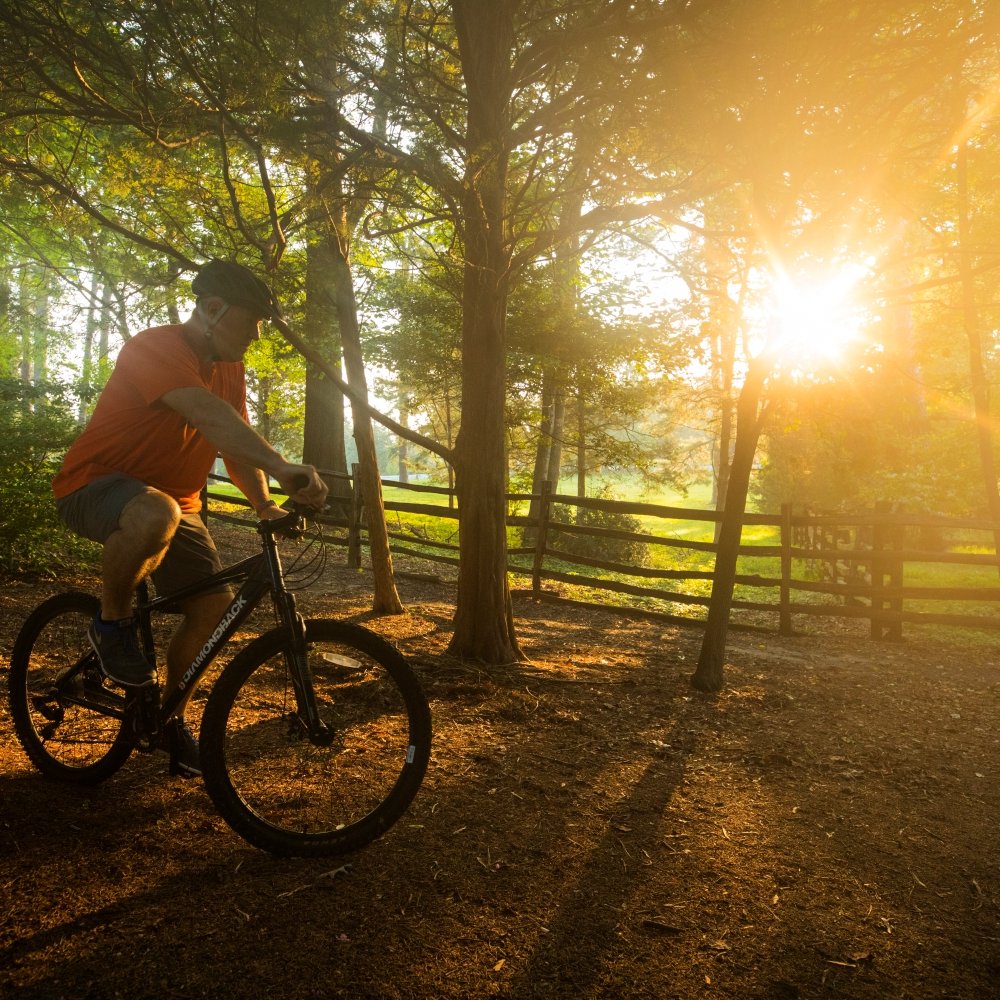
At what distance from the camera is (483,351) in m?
5.64

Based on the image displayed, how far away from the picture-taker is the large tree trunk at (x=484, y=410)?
534 cm

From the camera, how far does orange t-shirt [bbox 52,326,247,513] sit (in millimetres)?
2578

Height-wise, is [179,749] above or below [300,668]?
below

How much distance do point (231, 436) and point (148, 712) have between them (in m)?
1.14

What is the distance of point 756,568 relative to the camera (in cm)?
1877

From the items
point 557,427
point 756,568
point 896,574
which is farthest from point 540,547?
point 756,568

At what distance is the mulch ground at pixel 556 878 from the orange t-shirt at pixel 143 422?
129 centimetres

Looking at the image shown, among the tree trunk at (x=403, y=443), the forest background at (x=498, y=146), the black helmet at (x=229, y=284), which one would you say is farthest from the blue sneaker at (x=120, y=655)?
the tree trunk at (x=403, y=443)

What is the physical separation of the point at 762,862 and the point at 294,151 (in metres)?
5.52

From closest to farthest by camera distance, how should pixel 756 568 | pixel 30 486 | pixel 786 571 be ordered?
1. pixel 30 486
2. pixel 786 571
3. pixel 756 568

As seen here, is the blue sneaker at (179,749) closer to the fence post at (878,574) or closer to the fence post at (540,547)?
the fence post at (540,547)

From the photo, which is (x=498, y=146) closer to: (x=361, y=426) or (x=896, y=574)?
(x=361, y=426)

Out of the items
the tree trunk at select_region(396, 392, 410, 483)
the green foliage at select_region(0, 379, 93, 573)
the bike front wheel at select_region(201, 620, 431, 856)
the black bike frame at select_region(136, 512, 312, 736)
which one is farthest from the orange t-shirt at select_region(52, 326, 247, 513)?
the tree trunk at select_region(396, 392, 410, 483)

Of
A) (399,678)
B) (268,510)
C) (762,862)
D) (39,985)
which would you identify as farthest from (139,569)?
(762,862)
